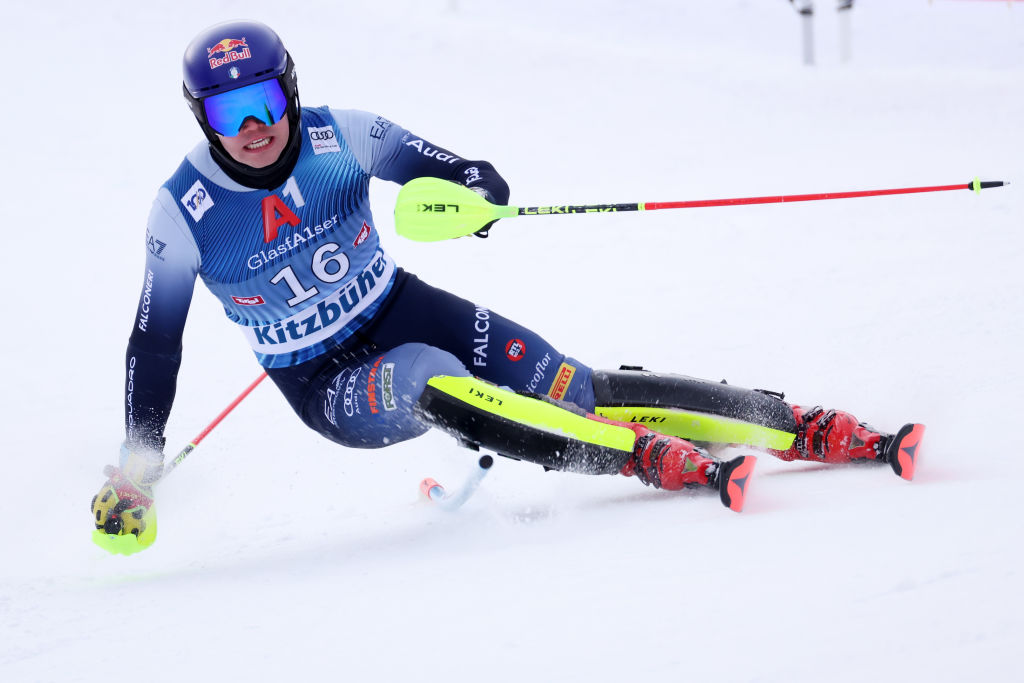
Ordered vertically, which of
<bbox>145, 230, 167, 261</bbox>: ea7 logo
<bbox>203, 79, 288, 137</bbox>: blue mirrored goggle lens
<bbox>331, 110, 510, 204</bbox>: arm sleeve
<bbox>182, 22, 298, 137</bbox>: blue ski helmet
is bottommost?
<bbox>145, 230, 167, 261</bbox>: ea7 logo

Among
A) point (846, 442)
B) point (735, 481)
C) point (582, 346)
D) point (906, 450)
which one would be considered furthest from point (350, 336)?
point (582, 346)

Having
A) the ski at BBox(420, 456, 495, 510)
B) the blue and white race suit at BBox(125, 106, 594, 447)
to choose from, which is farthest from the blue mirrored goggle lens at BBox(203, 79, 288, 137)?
the ski at BBox(420, 456, 495, 510)

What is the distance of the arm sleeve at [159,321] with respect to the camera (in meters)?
2.95

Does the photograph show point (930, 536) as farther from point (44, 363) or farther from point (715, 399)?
point (44, 363)

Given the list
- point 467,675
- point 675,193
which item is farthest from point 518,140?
point 467,675

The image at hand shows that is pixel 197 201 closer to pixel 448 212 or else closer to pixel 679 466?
pixel 448 212

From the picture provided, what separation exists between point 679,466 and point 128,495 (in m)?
1.52

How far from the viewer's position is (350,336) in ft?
10.6

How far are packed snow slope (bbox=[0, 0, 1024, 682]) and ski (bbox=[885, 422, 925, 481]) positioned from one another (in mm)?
76

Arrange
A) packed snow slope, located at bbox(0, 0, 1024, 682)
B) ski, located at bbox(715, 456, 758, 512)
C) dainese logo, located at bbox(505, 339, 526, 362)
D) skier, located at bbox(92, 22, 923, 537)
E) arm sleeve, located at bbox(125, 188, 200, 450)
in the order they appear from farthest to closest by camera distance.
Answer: dainese logo, located at bbox(505, 339, 526, 362), arm sleeve, located at bbox(125, 188, 200, 450), skier, located at bbox(92, 22, 923, 537), ski, located at bbox(715, 456, 758, 512), packed snow slope, located at bbox(0, 0, 1024, 682)

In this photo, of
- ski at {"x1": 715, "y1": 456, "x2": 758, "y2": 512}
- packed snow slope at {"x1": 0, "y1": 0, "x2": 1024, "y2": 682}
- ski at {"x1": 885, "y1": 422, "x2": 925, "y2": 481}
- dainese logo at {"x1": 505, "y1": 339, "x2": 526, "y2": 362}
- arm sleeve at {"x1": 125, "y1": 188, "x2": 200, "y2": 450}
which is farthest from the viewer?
dainese logo at {"x1": 505, "y1": 339, "x2": 526, "y2": 362}

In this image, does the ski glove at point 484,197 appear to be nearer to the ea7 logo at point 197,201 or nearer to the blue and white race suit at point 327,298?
the blue and white race suit at point 327,298

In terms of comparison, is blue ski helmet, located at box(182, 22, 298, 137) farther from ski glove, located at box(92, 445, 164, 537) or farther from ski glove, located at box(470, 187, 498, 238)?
ski glove, located at box(92, 445, 164, 537)

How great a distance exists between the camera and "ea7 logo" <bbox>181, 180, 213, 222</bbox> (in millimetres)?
2973
